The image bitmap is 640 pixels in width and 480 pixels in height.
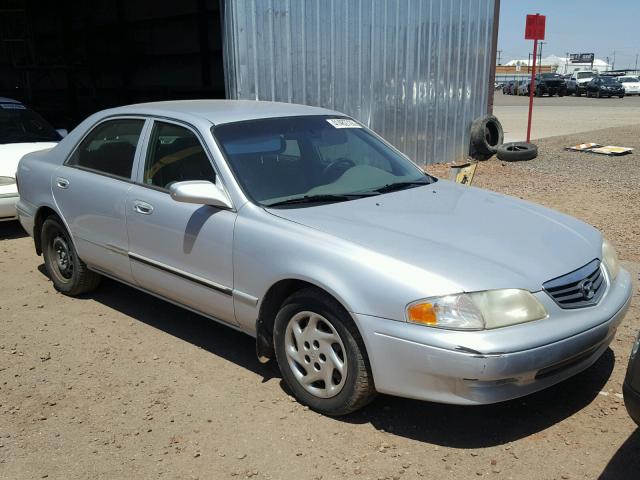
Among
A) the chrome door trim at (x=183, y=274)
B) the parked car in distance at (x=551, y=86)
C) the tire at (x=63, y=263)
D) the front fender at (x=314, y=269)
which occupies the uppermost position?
the front fender at (x=314, y=269)

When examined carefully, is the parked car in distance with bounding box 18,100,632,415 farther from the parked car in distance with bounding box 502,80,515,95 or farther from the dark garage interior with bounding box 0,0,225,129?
the parked car in distance with bounding box 502,80,515,95

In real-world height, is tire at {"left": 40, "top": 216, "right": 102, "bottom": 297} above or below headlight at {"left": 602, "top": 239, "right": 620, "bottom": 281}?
below

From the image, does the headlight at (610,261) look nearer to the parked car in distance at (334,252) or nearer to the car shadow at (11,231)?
the parked car in distance at (334,252)

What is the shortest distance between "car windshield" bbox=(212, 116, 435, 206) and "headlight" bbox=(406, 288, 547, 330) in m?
1.13

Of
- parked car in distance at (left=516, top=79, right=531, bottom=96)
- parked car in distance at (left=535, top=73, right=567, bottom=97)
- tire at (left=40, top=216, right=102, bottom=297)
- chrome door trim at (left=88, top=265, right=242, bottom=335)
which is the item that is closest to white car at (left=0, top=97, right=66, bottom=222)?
tire at (left=40, top=216, right=102, bottom=297)

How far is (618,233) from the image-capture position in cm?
686

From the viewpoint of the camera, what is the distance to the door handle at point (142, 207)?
415 centimetres

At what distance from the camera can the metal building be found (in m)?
8.53

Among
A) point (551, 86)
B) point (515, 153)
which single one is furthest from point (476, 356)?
point (551, 86)

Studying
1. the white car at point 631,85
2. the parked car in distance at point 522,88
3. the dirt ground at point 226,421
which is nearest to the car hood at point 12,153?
the dirt ground at point 226,421

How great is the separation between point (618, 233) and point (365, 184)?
401 centimetres

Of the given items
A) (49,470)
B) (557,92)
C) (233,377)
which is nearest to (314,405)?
(233,377)

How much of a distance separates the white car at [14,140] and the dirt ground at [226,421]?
2.75 m

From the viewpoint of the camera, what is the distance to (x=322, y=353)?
10.9 ft
